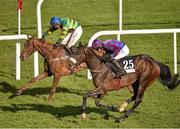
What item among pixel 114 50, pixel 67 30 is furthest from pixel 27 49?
pixel 114 50

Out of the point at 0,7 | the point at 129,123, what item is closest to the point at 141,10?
the point at 0,7

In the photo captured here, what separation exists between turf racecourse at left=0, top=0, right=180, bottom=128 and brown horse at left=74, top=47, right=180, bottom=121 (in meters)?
0.43

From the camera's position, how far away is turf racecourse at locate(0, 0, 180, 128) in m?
9.87

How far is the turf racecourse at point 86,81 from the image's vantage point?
9867 millimetres

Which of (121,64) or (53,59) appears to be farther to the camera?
(53,59)

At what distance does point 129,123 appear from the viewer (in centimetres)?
973

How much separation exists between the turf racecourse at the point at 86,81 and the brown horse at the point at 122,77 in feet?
1.40

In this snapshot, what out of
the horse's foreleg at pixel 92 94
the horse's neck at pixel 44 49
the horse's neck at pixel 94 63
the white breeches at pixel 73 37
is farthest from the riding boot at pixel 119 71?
the white breeches at pixel 73 37

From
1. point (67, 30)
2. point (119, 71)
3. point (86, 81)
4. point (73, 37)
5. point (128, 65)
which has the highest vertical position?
point (67, 30)

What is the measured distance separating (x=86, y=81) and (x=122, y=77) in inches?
122

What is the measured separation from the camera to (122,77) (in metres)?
9.94

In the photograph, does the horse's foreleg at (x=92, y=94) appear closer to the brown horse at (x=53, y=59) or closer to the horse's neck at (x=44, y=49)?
the brown horse at (x=53, y=59)

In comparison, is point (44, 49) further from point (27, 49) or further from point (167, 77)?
point (167, 77)

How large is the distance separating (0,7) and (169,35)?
7.80 meters
